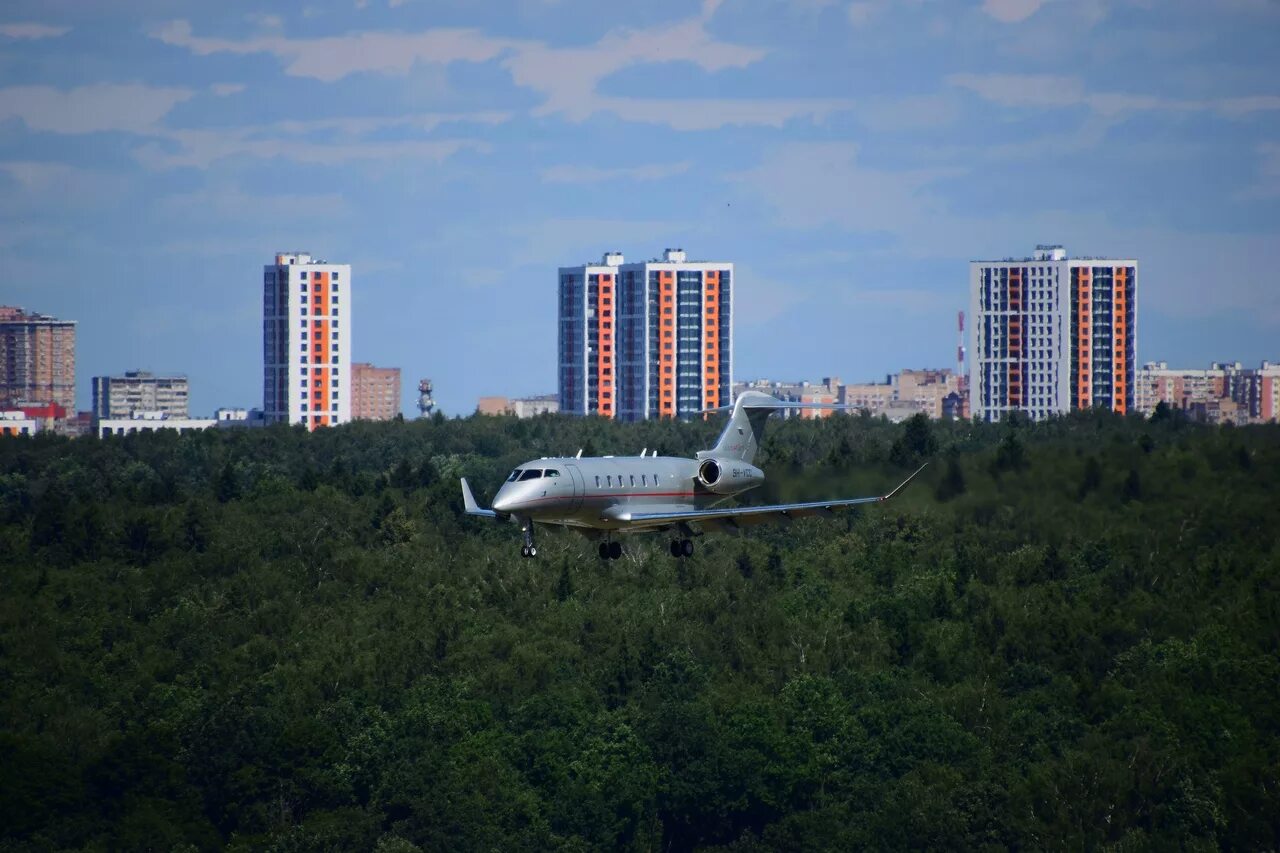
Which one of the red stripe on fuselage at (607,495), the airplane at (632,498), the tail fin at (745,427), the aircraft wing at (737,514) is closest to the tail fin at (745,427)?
the tail fin at (745,427)

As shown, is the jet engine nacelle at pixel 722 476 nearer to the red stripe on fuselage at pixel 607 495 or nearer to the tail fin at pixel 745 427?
the red stripe on fuselage at pixel 607 495

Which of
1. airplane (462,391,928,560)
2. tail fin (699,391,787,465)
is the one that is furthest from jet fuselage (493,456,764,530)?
tail fin (699,391,787,465)

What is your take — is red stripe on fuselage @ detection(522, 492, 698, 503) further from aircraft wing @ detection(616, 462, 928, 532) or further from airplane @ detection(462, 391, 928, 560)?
aircraft wing @ detection(616, 462, 928, 532)

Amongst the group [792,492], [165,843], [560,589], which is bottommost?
[165,843]

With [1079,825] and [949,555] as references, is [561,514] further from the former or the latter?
[949,555]

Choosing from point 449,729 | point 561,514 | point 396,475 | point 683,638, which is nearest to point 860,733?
point 683,638

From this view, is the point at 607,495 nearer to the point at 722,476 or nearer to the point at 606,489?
the point at 606,489

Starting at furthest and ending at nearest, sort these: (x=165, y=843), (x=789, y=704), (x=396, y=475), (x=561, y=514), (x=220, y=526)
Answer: (x=396, y=475)
(x=220, y=526)
(x=789, y=704)
(x=165, y=843)
(x=561, y=514)
